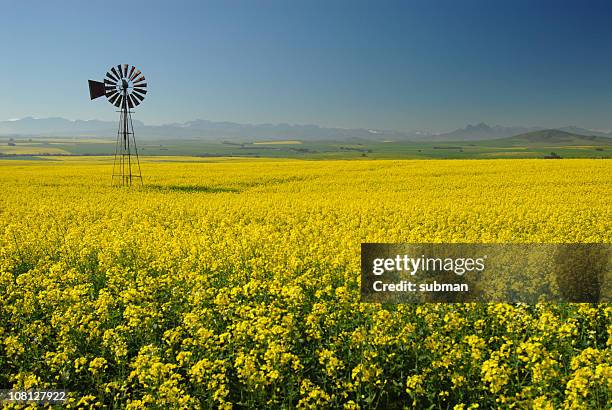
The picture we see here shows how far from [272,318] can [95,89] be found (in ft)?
107

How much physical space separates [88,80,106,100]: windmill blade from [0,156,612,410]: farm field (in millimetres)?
16025

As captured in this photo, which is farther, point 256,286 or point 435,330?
point 256,286

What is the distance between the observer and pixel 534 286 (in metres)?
7.86

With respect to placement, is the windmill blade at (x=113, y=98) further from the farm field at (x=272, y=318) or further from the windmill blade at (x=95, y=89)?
the farm field at (x=272, y=318)

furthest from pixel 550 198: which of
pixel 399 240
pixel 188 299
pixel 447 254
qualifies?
pixel 188 299

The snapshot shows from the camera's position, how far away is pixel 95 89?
33.8 meters

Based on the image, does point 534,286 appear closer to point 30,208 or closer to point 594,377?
point 594,377

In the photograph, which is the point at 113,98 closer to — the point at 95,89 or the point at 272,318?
the point at 95,89

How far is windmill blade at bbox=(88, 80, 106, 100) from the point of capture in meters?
33.5

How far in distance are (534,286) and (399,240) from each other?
16.0ft

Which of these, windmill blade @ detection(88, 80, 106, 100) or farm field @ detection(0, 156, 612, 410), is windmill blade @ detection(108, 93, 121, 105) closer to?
windmill blade @ detection(88, 80, 106, 100)

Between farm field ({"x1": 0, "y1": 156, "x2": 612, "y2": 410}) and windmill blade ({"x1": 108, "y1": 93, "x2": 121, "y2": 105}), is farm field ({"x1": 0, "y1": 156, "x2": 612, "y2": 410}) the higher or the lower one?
the lower one

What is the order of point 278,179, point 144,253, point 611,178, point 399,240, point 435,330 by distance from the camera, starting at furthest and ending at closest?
point 278,179 < point 611,178 < point 399,240 < point 144,253 < point 435,330

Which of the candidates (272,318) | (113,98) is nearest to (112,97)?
(113,98)
